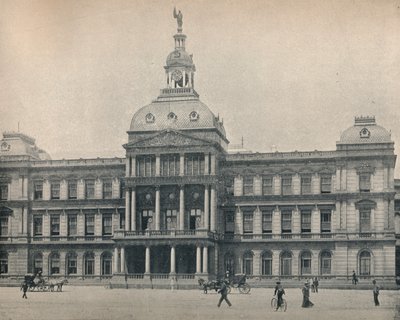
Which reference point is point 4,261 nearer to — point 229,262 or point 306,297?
point 229,262

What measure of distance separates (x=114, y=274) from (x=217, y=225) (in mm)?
9132

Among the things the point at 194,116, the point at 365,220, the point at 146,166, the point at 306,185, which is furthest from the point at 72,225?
the point at 365,220

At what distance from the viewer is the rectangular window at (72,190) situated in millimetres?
65625

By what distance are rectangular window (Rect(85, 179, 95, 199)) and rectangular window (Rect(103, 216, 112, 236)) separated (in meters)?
2.31

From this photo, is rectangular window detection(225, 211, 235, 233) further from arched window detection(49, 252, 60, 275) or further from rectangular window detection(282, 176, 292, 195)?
arched window detection(49, 252, 60, 275)

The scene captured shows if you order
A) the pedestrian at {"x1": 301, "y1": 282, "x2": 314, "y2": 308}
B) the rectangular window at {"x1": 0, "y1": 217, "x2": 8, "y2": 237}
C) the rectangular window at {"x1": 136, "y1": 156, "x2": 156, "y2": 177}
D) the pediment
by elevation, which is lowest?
the pedestrian at {"x1": 301, "y1": 282, "x2": 314, "y2": 308}

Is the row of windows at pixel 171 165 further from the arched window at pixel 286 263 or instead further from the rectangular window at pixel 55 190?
the arched window at pixel 286 263

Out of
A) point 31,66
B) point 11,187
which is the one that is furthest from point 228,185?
point 31,66

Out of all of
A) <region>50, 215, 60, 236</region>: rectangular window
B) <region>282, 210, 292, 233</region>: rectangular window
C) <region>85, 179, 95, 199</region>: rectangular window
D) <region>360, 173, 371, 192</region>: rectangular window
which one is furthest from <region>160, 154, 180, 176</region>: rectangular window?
<region>360, 173, 371, 192</region>: rectangular window

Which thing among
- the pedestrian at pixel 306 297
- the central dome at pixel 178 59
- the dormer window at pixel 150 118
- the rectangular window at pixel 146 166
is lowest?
the pedestrian at pixel 306 297

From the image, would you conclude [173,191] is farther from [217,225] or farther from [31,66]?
[31,66]

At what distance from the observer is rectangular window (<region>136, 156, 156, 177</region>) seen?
6125 cm

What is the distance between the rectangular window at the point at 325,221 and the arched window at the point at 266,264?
15.6ft

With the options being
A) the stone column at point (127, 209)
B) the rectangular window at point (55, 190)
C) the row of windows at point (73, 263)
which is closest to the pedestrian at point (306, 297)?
the stone column at point (127, 209)
